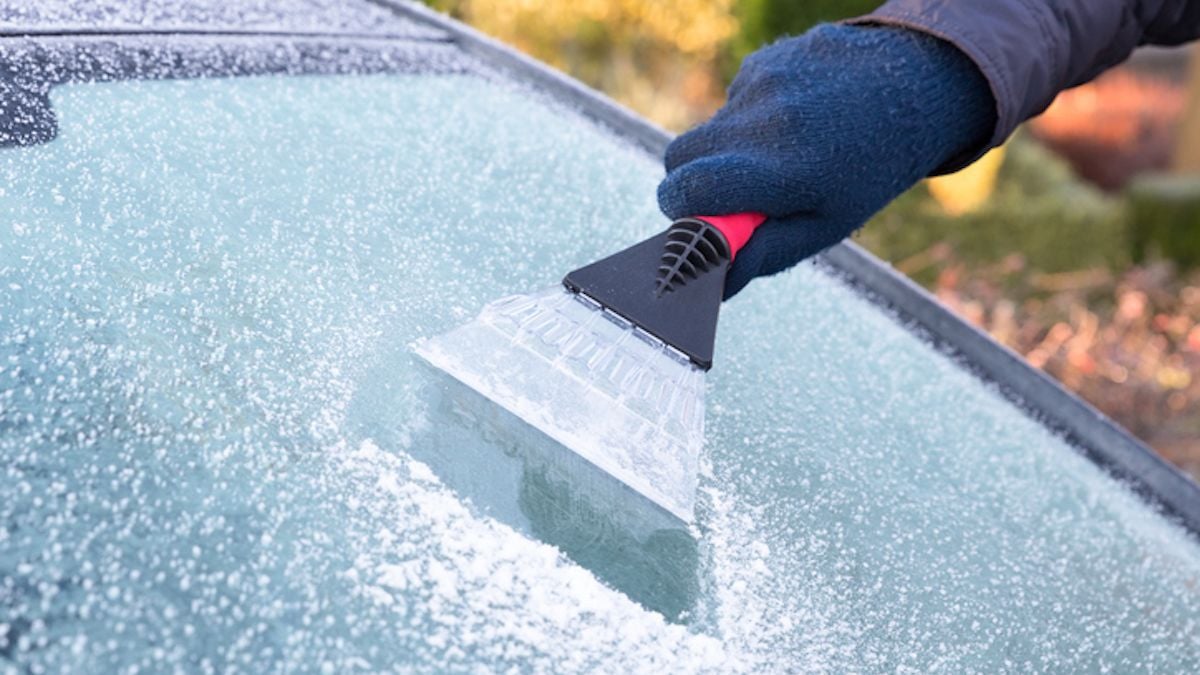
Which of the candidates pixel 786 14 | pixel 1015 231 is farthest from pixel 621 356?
pixel 1015 231

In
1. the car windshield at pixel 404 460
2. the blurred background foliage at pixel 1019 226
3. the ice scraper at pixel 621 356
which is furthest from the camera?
the blurred background foliage at pixel 1019 226

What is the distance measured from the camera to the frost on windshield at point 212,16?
114 centimetres

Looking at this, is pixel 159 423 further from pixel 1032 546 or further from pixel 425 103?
pixel 1032 546

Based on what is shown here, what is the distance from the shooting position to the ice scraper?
93cm

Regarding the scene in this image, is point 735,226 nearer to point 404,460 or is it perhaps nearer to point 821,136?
point 821,136

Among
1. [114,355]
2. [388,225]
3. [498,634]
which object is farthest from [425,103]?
[498,634]

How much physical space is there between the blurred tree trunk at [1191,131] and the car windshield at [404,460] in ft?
30.1

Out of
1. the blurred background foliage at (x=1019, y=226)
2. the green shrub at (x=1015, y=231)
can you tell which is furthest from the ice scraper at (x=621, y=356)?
the green shrub at (x=1015, y=231)

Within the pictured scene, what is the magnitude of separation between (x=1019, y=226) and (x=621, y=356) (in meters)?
6.55

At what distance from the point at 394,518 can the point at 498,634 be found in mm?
108

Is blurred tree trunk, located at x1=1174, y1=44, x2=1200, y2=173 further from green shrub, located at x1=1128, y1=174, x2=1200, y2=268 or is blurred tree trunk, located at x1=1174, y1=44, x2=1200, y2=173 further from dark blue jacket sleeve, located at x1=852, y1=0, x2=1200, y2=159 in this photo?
dark blue jacket sleeve, located at x1=852, y1=0, x2=1200, y2=159

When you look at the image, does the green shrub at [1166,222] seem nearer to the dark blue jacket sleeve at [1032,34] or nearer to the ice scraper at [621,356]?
the dark blue jacket sleeve at [1032,34]

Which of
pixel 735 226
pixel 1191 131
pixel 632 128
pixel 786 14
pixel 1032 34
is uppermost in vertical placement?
pixel 1032 34

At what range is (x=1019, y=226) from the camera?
704cm
